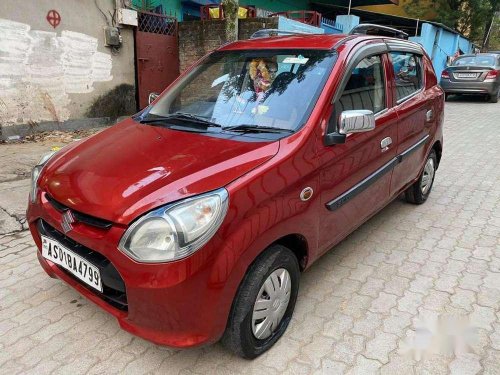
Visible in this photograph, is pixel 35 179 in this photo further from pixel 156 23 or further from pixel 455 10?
pixel 455 10

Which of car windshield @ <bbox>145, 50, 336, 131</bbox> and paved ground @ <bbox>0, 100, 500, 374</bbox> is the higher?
car windshield @ <bbox>145, 50, 336, 131</bbox>

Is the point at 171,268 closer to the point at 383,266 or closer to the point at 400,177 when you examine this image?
the point at 383,266

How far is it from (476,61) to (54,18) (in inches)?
501

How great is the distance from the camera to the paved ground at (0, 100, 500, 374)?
2277 millimetres

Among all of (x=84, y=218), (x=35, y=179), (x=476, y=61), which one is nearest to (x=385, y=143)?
(x=84, y=218)

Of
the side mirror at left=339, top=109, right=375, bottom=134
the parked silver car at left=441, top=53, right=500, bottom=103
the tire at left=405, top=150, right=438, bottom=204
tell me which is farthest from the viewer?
the parked silver car at left=441, top=53, right=500, bottom=103

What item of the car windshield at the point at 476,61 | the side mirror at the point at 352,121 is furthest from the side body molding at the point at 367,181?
the car windshield at the point at 476,61

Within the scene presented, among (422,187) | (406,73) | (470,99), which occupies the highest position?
(406,73)

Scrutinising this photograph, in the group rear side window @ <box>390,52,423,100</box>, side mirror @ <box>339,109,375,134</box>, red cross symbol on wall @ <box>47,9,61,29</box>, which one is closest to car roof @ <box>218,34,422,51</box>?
rear side window @ <box>390,52,423,100</box>

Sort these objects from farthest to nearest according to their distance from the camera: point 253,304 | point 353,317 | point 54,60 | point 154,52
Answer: point 154,52
point 54,60
point 353,317
point 253,304

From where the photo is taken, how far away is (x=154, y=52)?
8.31 m

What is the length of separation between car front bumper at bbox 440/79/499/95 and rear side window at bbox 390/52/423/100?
35.0 feet

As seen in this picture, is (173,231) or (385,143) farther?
(385,143)

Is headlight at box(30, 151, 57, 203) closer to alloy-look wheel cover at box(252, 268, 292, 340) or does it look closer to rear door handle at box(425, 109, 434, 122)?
alloy-look wheel cover at box(252, 268, 292, 340)
